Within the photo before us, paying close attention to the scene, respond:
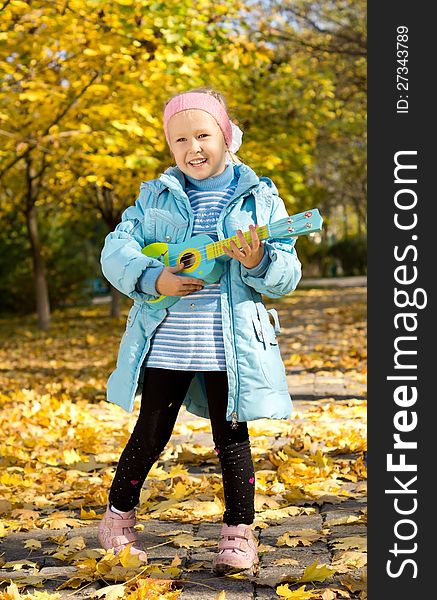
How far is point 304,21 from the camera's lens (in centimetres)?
1386

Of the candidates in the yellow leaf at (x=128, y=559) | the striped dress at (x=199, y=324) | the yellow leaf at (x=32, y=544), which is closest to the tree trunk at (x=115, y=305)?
the yellow leaf at (x=32, y=544)

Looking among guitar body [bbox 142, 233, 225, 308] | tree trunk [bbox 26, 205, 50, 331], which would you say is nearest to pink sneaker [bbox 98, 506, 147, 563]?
guitar body [bbox 142, 233, 225, 308]

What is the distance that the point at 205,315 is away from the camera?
347 cm

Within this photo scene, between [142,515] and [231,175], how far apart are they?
1.59 meters

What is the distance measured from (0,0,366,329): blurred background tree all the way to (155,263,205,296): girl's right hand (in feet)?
16.0

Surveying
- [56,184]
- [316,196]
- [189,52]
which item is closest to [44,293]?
[56,184]

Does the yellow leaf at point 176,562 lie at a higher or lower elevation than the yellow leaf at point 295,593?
higher

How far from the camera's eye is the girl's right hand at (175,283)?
3.38 m

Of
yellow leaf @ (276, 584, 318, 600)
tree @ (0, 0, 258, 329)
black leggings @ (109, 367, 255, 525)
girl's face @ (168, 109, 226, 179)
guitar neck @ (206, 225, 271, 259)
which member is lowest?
yellow leaf @ (276, 584, 318, 600)

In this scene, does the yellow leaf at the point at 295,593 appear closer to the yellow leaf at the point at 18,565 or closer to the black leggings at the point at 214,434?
the black leggings at the point at 214,434

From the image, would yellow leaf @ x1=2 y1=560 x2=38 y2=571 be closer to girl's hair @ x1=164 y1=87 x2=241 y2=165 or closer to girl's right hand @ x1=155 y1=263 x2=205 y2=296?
girl's right hand @ x1=155 y1=263 x2=205 y2=296

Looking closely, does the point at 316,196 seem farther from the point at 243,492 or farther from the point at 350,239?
the point at 243,492

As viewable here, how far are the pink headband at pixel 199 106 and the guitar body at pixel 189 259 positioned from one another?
0.42m

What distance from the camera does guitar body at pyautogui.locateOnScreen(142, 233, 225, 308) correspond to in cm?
342
